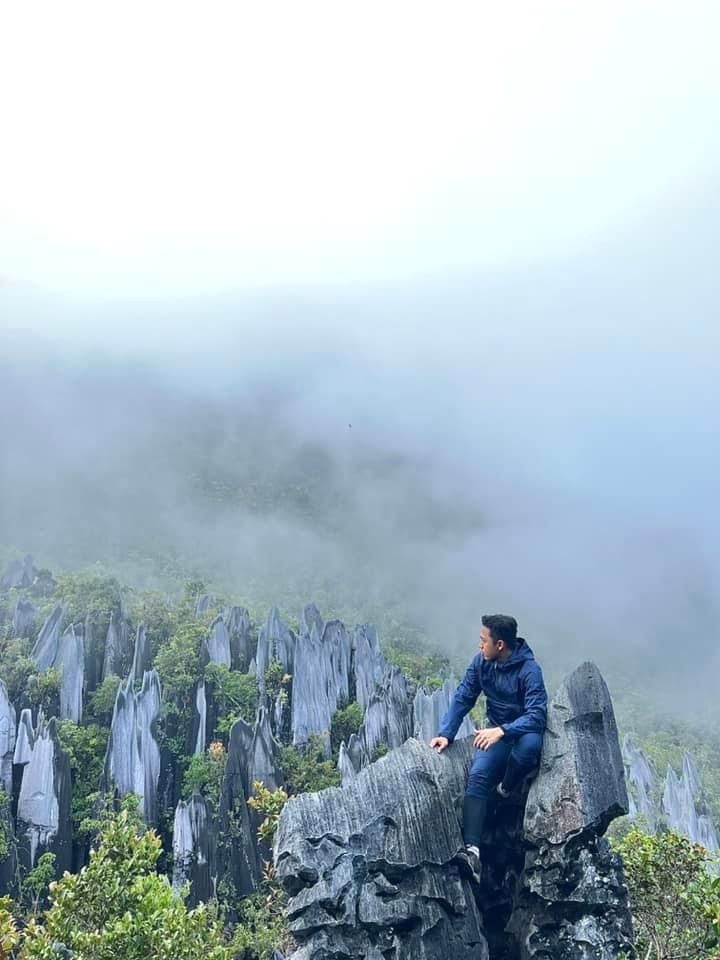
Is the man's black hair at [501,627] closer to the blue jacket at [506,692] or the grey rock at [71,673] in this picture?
the blue jacket at [506,692]

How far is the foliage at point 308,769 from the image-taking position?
31.0 meters

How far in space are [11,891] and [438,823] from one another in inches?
998

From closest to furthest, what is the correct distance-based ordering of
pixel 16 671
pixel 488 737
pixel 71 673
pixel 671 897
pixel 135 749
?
pixel 488 737, pixel 671 897, pixel 135 749, pixel 16 671, pixel 71 673

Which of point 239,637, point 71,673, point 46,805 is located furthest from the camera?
point 239,637

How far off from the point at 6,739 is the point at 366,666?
2057 cm

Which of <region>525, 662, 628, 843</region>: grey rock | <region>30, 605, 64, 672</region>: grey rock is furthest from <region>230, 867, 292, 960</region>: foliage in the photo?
<region>30, 605, 64, 672</region>: grey rock

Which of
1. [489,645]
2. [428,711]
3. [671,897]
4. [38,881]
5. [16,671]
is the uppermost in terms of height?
[16,671]

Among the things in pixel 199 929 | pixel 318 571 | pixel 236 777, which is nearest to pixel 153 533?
pixel 318 571

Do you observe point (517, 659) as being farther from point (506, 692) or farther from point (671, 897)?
point (671, 897)

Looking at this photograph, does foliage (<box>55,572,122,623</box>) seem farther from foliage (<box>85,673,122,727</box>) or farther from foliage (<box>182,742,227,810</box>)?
foliage (<box>182,742,227,810</box>)

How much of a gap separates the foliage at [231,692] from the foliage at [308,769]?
301cm

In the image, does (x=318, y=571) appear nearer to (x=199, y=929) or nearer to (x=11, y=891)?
(x=11, y=891)

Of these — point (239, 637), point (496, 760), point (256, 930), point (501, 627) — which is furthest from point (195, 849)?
point (501, 627)

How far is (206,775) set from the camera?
3131 cm
